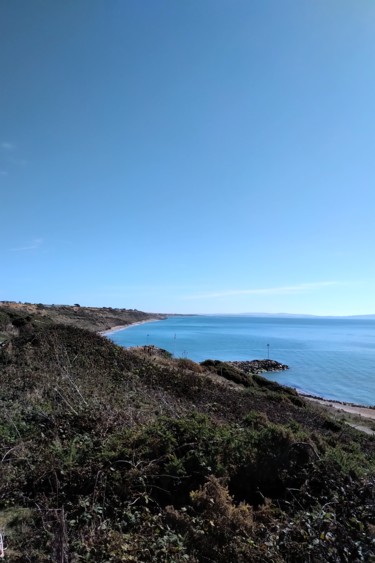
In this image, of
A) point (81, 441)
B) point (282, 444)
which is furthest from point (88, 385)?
point (282, 444)

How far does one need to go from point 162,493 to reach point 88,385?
6766 millimetres

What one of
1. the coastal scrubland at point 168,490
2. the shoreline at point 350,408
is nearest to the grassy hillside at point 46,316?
the coastal scrubland at point 168,490

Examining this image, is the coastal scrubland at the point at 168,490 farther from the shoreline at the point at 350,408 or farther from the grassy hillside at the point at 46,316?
the shoreline at the point at 350,408

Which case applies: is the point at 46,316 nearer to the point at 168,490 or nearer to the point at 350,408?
the point at 350,408

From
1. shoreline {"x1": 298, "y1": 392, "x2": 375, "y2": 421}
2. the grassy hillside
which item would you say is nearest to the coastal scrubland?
the grassy hillside

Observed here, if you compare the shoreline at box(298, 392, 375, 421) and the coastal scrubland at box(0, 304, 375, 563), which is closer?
the coastal scrubland at box(0, 304, 375, 563)

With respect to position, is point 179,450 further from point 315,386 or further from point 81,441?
point 315,386

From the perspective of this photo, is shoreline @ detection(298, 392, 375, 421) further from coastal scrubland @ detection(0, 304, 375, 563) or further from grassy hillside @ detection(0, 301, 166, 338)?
coastal scrubland @ detection(0, 304, 375, 563)

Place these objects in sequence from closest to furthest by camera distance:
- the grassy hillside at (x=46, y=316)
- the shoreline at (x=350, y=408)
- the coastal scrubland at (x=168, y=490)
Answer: the coastal scrubland at (x=168, y=490) → the shoreline at (x=350, y=408) → the grassy hillside at (x=46, y=316)

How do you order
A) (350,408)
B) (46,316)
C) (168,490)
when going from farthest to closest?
(46,316), (350,408), (168,490)

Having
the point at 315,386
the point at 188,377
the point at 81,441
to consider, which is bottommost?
the point at 315,386

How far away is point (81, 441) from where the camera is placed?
273 inches

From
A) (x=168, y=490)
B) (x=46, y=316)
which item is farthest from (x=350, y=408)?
(x=46, y=316)

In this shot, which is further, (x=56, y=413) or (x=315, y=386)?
(x=315, y=386)
